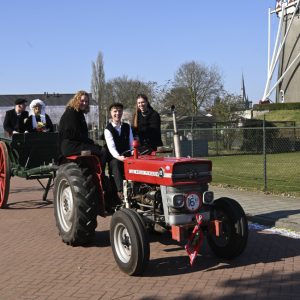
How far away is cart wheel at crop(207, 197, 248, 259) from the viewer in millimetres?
6055

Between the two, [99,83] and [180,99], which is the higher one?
[99,83]

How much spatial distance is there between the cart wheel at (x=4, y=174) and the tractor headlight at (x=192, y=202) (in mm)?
5474

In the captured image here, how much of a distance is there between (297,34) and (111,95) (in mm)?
28025

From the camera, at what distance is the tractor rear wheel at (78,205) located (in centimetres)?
663

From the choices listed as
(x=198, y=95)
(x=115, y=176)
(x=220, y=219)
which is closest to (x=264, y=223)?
(x=220, y=219)

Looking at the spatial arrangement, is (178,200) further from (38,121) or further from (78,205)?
(38,121)

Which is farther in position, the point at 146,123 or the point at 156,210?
the point at 146,123

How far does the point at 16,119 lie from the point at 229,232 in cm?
651

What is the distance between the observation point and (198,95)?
2259 inches

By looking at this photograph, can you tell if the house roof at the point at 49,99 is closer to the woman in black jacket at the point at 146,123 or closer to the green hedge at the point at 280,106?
the green hedge at the point at 280,106

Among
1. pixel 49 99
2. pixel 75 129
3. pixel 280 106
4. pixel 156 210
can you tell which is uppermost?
pixel 49 99

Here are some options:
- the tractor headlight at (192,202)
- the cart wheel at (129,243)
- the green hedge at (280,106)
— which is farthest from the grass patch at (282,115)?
the cart wheel at (129,243)

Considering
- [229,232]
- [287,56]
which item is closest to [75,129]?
[229,232]

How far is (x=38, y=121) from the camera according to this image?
36.0 feet
